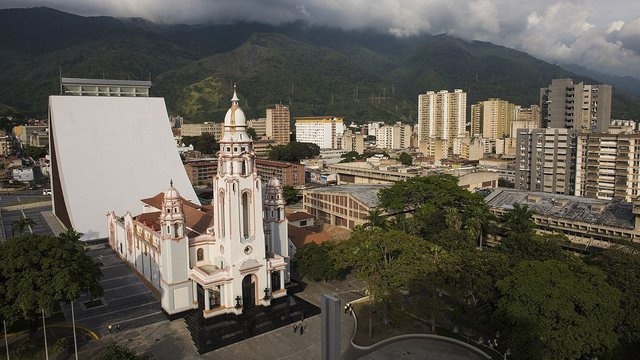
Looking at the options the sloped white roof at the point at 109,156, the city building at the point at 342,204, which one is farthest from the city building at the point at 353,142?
the sloped white roof at the point at 109,156

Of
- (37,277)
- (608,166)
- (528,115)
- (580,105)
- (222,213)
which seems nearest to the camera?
(37,277)

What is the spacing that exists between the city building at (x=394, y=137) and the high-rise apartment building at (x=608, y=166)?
74.9 m

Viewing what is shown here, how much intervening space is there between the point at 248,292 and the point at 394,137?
107162mm

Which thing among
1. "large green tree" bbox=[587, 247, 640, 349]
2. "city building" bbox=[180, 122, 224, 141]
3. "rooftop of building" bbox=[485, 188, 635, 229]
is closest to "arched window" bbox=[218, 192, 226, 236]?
"large green tree" bbox=[587, 247, 640, 349]

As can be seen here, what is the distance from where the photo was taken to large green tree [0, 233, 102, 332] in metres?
21.5

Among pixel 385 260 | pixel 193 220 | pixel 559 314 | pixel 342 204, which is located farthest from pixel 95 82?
pixel 559 314

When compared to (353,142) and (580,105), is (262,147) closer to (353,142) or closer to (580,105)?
(353,142)

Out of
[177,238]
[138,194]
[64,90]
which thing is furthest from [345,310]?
[64,90]

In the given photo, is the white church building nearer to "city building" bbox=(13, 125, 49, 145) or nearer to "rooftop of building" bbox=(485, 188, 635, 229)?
"rooftop of building" bbox=(485, 188, 635, 229)

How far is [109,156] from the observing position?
47562mm

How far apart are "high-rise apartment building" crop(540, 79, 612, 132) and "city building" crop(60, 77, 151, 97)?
204 ft

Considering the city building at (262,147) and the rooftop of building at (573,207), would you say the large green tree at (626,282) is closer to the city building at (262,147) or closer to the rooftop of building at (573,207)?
the rooftop of building at (573,207)

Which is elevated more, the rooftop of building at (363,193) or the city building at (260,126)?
the city building at (260,126)

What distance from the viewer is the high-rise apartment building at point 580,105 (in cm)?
7600
